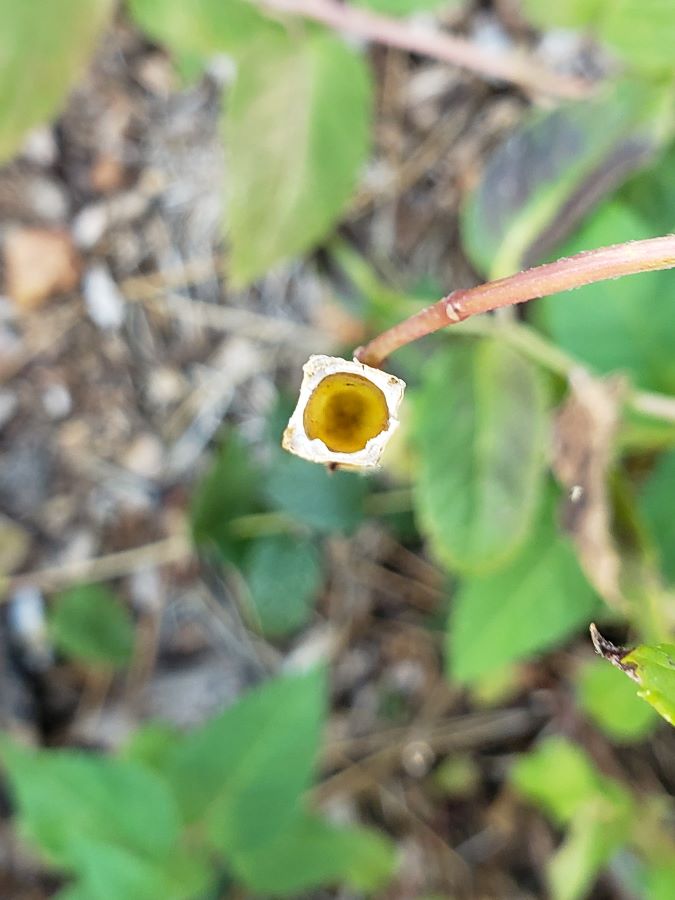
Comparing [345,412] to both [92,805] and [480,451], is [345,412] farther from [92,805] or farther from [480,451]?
[92,805]

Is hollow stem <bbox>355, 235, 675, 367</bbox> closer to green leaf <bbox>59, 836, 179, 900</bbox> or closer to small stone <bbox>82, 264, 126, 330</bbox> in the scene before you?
green leaf <bbox>59, 836, 179, 900</bbox>

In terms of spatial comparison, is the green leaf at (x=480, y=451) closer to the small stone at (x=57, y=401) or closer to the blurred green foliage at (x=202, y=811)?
the blurred green foliage at (x=202, y=811)

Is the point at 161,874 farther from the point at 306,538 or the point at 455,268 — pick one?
the point at 455,268

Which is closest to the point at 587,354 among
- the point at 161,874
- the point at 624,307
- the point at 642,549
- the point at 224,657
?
the point at 624,307

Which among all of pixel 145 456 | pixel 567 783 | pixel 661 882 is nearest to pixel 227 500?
pixel 145 456

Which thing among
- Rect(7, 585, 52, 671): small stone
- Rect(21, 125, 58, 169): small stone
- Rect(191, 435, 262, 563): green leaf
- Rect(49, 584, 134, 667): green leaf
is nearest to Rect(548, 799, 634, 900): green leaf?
Rect(191, 435, 262, 563): green leaf

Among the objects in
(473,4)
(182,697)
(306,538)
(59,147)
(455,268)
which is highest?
(473,4)
